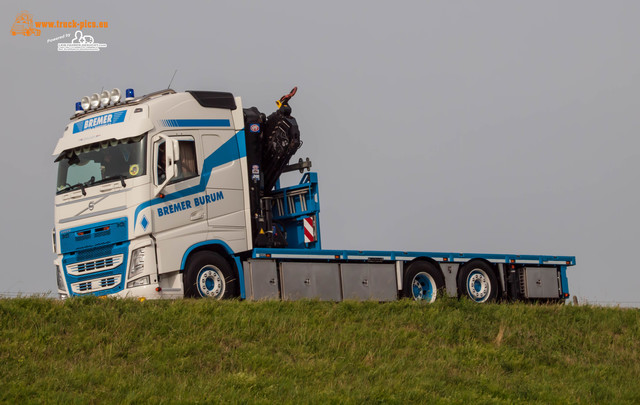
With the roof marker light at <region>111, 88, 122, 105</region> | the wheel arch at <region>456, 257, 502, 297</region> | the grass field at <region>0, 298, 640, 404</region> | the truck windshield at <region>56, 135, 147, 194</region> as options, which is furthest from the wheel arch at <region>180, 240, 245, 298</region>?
the wheel arch at <region>456, 257, 502, 297</region>

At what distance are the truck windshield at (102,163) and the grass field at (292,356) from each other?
2708 millimetres

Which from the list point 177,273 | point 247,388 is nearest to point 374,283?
point 177,273

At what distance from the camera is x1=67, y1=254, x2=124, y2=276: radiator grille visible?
49.9 feet

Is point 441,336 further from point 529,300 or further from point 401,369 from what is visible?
point 529,300

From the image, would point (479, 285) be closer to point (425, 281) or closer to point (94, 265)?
point (425, 281)

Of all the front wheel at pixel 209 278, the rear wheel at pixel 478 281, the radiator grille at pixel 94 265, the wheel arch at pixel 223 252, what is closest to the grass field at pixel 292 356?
the front wheel at pixel 209 278

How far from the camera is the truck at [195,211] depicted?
50.1 ft

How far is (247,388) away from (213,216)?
587 cm

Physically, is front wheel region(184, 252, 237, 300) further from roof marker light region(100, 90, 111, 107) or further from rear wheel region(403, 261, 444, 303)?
rear wheel region(403, 261, 444, 303)

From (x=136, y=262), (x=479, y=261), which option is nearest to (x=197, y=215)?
(x=136, y=262)

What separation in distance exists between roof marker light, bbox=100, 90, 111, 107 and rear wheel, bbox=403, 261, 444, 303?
6915 mm

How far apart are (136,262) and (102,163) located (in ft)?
6.42

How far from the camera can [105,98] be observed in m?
16.4

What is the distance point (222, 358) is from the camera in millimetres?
12109
